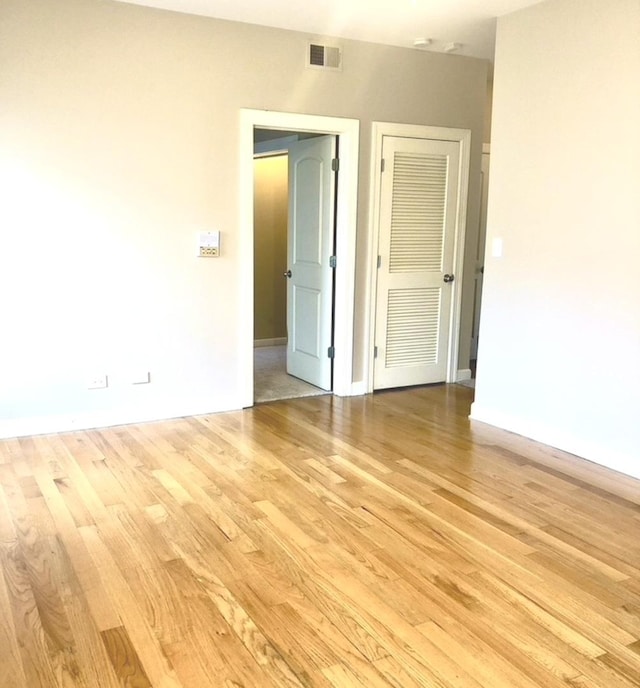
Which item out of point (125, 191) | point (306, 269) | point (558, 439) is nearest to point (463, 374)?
point (306, 269)

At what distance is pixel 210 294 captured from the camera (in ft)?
15.5

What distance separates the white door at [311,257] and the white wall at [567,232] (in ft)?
4.26

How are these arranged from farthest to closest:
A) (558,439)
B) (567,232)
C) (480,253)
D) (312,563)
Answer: (480,253) < (558,439) < (567,232) < (312,563)

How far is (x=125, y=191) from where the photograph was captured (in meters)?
4.36

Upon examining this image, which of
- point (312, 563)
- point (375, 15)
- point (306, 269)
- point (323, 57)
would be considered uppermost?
point (375, 15)

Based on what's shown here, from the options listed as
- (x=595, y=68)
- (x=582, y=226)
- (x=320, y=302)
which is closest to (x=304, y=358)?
(x=320, y=302)

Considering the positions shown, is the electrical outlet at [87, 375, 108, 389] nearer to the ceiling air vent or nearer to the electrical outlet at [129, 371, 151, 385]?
the electrical outlet at [129, 371, 151, 385]

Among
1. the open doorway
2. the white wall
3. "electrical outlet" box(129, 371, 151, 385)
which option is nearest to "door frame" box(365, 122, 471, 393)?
the open doorway

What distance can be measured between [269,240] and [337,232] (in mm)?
2365

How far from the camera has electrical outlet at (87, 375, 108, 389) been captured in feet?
14.6

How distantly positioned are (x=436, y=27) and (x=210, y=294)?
2.41 metres

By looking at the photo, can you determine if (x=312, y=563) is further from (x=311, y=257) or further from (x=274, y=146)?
(x=274, y=146)

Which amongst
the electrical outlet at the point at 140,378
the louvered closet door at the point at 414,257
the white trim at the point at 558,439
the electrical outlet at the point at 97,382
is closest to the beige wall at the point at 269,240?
the louvered closet door at the point at 414,257

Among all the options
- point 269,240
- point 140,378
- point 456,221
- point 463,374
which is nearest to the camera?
point 140,378
